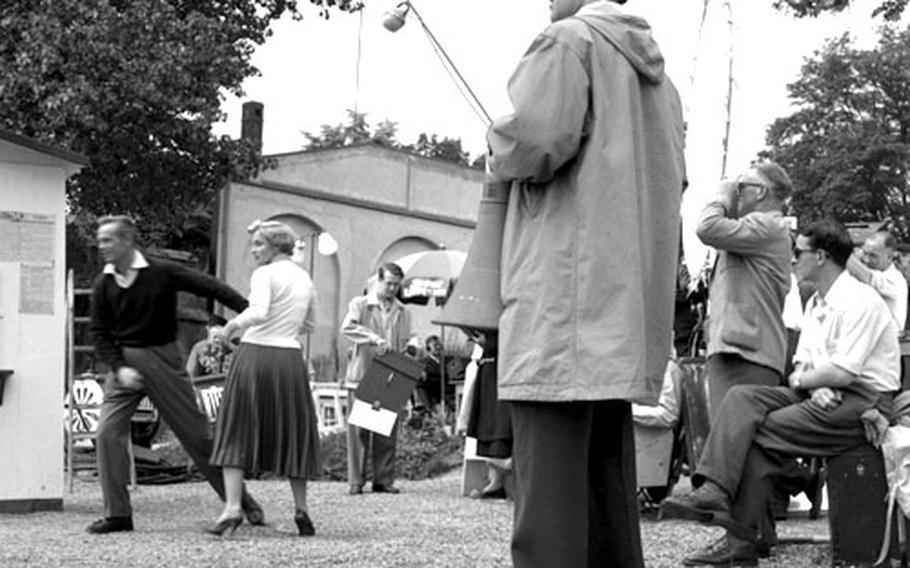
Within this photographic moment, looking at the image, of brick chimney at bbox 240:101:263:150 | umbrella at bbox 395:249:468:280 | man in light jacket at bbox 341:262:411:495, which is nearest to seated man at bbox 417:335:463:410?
umbrella at bbox 395:249:468:280

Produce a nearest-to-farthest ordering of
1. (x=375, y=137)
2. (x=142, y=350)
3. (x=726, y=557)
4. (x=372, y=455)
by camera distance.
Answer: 1. (x=726, y=557)
2. (x=142, y=350)
3. (x=372, y=455)
4. (x=375, y=137)

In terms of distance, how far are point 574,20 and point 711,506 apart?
12.2 feet

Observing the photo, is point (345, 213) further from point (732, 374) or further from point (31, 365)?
point (732, 374)

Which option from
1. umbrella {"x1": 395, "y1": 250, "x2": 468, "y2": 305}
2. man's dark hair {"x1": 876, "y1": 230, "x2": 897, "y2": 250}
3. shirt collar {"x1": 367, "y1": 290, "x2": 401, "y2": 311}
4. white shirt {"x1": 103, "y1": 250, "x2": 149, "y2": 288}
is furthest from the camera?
umbrella {"x1": 395, "y1": 250, "x2": 468, "y2": 305}

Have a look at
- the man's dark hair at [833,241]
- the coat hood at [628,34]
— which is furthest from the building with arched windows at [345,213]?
the coat hood at [628,34]

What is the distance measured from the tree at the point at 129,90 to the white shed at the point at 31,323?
610 inches

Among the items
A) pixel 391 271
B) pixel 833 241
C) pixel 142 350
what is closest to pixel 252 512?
pixel 142 350

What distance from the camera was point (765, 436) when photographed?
802cm

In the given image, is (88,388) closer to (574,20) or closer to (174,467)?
(174,467)

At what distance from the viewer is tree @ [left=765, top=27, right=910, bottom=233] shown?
69000 millimetres

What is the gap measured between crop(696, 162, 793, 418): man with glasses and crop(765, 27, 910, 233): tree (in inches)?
2396

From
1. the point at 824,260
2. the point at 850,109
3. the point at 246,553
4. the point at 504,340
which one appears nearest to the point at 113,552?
the point at 246,553

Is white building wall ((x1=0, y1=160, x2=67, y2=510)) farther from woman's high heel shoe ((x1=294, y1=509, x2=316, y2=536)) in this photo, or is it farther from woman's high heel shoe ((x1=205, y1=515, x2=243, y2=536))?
woman's high heel shoe ((x1=294, y1=509, x2=316, y2=536))

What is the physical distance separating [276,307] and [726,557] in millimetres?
3438
